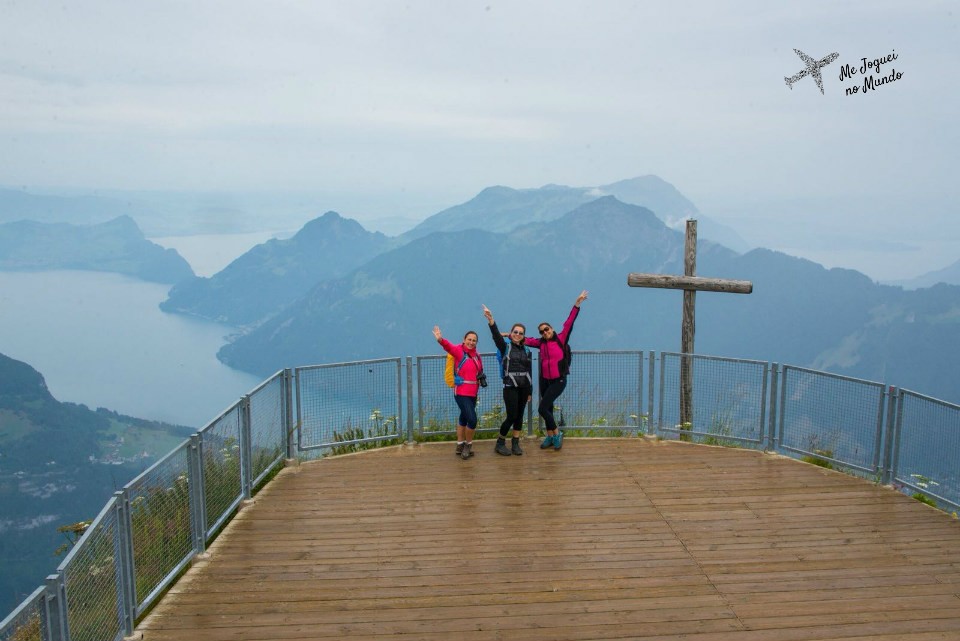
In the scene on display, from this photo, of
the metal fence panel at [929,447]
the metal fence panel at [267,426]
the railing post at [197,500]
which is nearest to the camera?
the railing post at [197,500]

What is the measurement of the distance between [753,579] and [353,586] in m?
3.48

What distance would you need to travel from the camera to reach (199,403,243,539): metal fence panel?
7.79m

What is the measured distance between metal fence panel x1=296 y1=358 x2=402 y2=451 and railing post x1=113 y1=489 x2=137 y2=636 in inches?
154

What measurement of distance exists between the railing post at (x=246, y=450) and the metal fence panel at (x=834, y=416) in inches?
253

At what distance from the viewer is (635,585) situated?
6922 millimetres

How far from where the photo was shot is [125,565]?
20.2 ft

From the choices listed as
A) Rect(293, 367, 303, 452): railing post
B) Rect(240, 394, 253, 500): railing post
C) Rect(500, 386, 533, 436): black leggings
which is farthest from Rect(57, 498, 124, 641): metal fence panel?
Rect(500, 386, 533, 436): black leggings

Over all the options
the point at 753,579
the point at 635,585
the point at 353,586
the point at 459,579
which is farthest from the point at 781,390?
the point at 353,586

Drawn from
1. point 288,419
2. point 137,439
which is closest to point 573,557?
point 288,419

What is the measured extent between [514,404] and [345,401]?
2159 millimetres

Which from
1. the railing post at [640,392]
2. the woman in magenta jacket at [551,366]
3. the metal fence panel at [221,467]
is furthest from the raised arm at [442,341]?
the railing post at [640,392]

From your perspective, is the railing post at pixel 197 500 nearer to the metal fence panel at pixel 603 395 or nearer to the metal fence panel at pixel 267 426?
the metal fence panel at pixel 267 426

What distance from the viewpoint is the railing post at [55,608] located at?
482 cm

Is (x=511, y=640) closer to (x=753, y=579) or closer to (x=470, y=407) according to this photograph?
(x=753, y=579)
